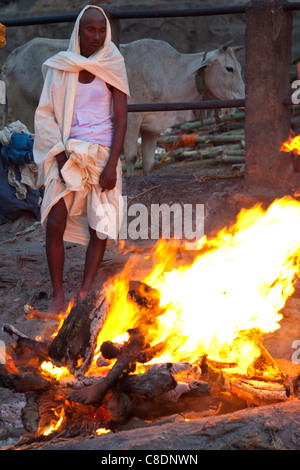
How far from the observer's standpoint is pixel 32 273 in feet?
18.1

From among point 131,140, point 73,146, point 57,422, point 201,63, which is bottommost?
point 57,422

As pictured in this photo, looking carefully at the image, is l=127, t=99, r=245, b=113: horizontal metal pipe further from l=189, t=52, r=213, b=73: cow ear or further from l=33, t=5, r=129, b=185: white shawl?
l=189, t=52, r=213, b=73: cow ear

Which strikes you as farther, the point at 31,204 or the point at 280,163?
the point at 31,204

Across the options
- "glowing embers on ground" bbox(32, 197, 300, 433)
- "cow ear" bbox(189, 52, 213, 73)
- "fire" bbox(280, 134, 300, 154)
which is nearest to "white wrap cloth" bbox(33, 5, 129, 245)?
"glowing embers on ground" bbox(32, 197, 300, 433)

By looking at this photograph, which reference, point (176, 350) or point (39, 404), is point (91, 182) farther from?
point (39, 404)

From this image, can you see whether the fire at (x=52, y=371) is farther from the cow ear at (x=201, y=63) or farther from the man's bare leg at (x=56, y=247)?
the cow ear at (x=201, y=63)

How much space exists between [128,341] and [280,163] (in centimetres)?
286

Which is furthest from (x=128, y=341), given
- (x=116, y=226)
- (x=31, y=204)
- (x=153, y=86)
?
(x=153, y=86)

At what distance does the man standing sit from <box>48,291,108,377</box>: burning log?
0.93 m

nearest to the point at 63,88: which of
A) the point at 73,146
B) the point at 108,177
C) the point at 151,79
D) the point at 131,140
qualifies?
the point at 73,146

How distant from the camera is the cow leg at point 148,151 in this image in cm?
920

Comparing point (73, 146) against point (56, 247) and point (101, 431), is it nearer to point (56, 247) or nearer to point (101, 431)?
point (56, 247)

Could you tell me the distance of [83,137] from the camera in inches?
185

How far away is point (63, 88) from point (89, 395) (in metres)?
2.27
